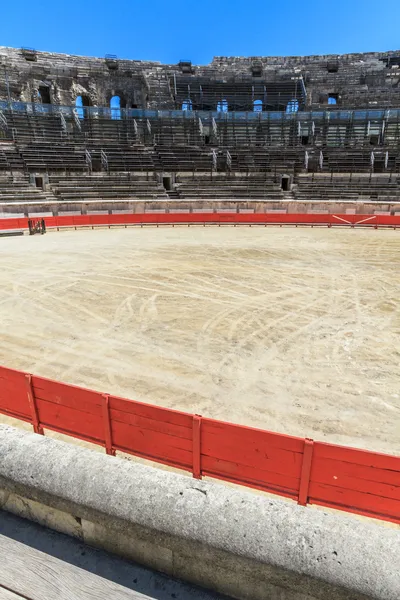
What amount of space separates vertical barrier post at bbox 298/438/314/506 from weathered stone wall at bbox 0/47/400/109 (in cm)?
5392

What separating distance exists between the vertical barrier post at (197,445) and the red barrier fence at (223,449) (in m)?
0.01

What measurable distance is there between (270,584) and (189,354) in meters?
6.30

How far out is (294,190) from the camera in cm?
3691

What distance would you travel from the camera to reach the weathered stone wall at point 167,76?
151 ft

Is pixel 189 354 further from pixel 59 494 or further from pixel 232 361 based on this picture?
pixel 59 494

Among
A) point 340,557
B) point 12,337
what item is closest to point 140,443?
point 340,557

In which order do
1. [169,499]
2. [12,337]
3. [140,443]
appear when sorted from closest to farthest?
[169,499], [140,443], [12,337]

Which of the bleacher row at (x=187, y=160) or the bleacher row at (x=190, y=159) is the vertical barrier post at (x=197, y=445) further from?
the bleacher row at (x=190, y=159)

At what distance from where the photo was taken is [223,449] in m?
4.48

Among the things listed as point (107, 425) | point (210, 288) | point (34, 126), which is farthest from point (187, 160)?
point (107, 425)

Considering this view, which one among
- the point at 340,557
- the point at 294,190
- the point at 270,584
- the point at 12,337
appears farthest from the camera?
the point at 294,190

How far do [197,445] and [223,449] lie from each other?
0.32 m

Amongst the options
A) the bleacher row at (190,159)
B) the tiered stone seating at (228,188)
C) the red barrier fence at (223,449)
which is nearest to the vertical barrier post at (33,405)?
the red barrier fence at (223,449)

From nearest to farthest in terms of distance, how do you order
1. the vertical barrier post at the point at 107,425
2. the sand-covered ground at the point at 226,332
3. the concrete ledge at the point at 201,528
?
the concrete ledge at the point at 201,528, the vertical barrier post at the point at 107,425, the sand-covered ground at the point at 226,332
